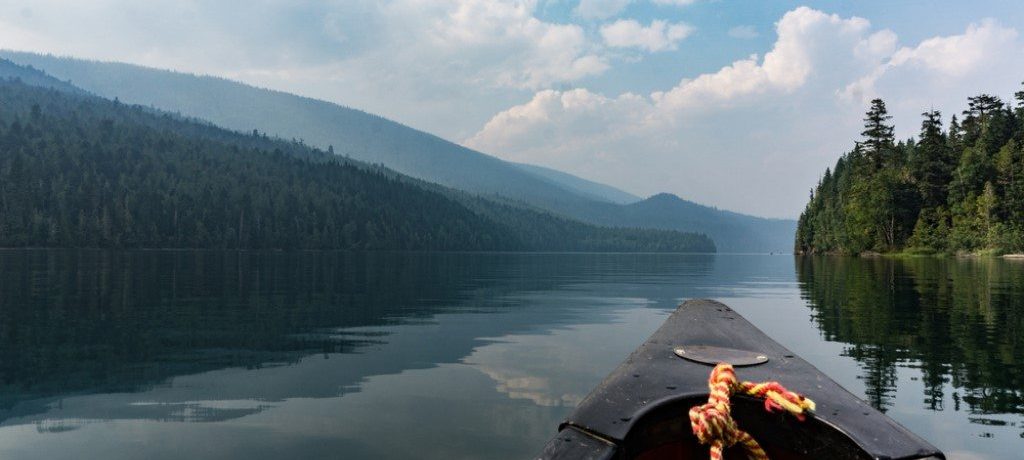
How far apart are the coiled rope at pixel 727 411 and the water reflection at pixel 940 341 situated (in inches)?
373

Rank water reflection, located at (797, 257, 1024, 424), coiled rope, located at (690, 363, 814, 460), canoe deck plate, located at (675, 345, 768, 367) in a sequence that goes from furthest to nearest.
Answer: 1. water reflection, located at (797, 257, 1024, 424)
2. canoe deck plate, located at (675, 345, 768, 367)
3. coiled rope, located at (690, 363, 814, 460)

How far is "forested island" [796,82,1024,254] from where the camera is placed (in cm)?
10862

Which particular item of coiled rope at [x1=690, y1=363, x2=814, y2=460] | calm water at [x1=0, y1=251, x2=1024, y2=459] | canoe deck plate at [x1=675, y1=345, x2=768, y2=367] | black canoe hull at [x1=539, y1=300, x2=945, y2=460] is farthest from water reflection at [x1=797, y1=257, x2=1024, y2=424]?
coiled rope at [x1=690, y1=363, x2=814, y2=460]

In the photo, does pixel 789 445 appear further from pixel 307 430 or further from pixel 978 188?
pixel 978 188

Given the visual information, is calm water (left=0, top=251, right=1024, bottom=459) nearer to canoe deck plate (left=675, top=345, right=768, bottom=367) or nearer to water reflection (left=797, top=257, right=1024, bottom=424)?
water reflection (left=797, top=257, right=1024, bottom=424)

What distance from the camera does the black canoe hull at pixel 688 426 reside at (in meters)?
5.02

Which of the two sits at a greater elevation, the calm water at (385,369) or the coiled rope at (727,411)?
the coiled rope at (727,411)

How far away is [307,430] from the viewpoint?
1142 centimetres

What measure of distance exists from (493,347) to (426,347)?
2230mm

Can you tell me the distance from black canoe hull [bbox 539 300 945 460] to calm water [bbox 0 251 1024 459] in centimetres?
464

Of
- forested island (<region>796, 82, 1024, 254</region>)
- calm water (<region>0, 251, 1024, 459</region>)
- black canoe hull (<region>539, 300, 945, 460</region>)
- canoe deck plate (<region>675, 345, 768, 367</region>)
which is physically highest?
forested island (<region>796, 82, 1024, 254</region>)

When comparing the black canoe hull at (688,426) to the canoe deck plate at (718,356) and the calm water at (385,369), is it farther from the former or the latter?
the calm water at (385,369)

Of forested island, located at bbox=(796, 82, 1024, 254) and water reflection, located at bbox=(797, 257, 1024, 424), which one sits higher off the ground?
forested island, located at bbox=(796, 82, 1024, 254)

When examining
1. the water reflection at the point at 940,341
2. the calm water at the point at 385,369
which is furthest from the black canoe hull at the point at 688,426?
the water reflection at the point at 940,341
